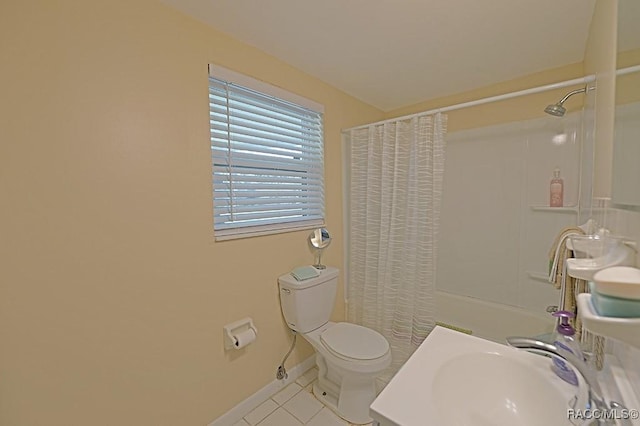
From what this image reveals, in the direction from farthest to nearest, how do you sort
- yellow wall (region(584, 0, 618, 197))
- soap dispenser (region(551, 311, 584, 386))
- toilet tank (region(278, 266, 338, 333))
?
toilet tank (region(278, 266, 338, 333)) → yellow wall (region(584, 0, 618, 197)) → soap dispenser (region(551, 311, 584, 386))

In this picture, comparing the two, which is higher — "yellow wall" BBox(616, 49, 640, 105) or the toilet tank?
"yellow wall" BBox(616, 49, 640, 105)

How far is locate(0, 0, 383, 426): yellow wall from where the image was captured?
0.91m

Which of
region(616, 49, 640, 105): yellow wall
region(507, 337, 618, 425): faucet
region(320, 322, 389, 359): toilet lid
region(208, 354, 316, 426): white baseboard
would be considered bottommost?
region(208, 354, 316, 426): white baseboard

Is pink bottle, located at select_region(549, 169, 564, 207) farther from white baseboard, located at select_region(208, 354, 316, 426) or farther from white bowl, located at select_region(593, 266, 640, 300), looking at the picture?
white baseboard, located at select_region(208, 354, 316, 426)

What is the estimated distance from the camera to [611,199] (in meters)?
0.78

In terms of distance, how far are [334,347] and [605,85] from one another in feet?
5.67

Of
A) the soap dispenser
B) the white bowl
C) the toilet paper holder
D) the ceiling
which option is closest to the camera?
the white bowl

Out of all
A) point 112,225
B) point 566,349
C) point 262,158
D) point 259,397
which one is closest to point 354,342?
point 259,397

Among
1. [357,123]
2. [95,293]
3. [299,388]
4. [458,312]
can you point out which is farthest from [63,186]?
[458,312]

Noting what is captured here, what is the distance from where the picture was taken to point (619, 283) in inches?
15.2

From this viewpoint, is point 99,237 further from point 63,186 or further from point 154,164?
point 154,164

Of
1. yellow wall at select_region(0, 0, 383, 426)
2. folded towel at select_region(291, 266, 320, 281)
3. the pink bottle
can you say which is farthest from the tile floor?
the pink bottle

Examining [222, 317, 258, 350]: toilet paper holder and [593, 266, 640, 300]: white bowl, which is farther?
[222, 317, 258, 350]: toilet paper holder

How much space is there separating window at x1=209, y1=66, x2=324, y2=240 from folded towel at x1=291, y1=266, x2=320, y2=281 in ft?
0.97
